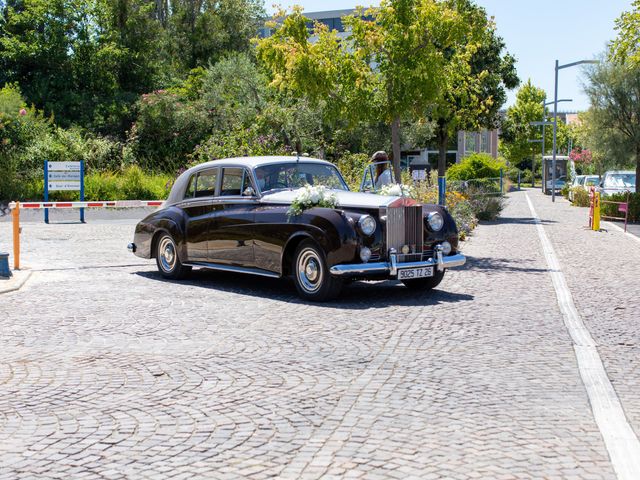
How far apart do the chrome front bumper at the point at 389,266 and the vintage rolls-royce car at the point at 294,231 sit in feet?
0.04

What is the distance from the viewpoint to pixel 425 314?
8.92m

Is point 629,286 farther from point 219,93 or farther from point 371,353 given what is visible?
point 219,93

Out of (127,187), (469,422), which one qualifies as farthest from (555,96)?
(469,422)

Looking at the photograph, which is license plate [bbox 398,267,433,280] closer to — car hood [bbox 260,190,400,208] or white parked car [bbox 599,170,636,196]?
car hood [bbox 260,190,400,208]

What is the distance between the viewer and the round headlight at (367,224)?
379 inches

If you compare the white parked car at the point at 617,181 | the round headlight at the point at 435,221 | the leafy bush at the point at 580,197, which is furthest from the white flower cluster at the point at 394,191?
the leafy bush at the point at 580,197

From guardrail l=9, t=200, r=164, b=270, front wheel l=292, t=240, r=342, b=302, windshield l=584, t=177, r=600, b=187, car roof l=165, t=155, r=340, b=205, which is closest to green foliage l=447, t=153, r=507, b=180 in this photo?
windshield l=584, t=177, r=600, b=187

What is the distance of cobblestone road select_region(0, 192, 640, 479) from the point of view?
433 cm

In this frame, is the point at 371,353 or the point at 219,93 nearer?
the point at 371,353

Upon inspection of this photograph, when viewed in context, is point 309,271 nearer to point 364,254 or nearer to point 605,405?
point 364,254

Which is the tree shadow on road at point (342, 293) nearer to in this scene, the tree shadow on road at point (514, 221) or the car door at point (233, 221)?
the car door at point (233, 221)

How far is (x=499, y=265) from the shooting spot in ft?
45.5

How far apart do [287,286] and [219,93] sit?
82.9ft

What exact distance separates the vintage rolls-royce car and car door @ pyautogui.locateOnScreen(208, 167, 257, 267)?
1 centimetres
